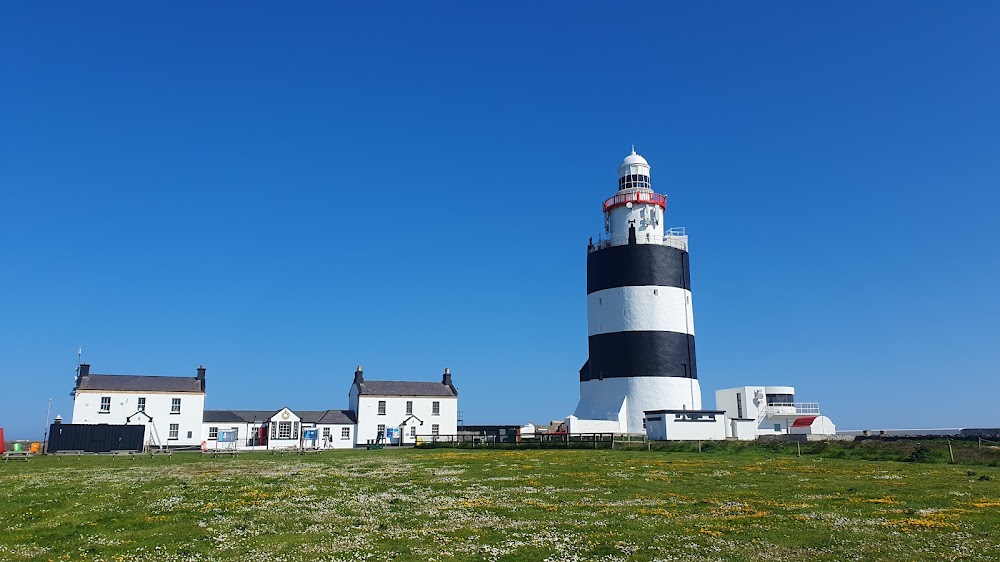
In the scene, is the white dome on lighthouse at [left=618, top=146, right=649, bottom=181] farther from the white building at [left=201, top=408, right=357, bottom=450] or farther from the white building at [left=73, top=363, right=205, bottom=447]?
the white building at [left=73, top=363, right=205, bottom=447]

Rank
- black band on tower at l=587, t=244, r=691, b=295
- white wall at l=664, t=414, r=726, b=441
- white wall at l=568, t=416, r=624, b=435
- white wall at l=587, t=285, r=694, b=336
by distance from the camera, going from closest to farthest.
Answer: white wall at l=664, t=414, r=726, b=441 < white wall at l=568, t=416, r=624, b=435 < white wall at l=587, t=285, r=694, b=336 < black band on tower at l=587, t=244, r=691, b=295

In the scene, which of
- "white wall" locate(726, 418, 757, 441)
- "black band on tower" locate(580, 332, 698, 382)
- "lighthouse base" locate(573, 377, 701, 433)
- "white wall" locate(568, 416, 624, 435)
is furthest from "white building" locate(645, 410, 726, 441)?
"black band on tower" locate(580, 332, 698, 382)

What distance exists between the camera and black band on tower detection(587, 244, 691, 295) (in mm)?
62031

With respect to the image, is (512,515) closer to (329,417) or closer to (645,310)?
(645,310)

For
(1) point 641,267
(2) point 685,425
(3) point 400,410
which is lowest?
(2) point 685,425

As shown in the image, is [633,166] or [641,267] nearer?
[641,267]

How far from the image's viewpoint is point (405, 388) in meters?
78.7

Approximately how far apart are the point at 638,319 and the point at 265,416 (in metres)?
41.1

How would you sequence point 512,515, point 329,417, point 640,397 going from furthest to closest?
1. point 329,417
2. point 640,397
3. point 512,515

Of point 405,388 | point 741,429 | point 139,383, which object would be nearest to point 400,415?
point 405,388

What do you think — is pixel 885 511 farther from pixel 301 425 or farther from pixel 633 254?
pixel 301 425

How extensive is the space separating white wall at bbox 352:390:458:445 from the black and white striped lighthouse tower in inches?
707

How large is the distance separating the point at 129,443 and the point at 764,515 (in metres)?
56.8

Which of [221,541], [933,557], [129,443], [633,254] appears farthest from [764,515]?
[129,443]
